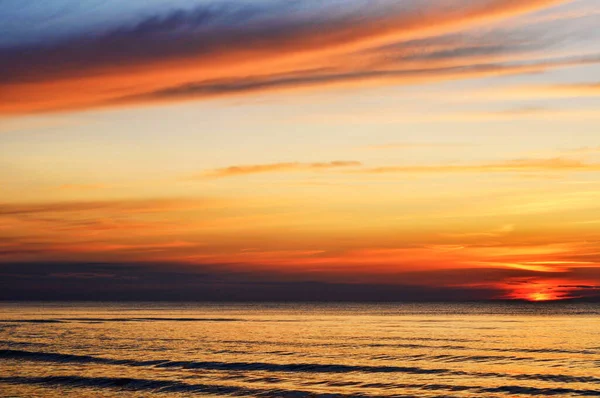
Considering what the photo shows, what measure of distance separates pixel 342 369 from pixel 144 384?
16.3 m

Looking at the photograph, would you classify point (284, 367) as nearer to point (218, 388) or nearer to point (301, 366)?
point (301, 366)

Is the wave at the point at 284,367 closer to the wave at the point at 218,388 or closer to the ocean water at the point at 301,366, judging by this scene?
the ocean water at the point at 301,366

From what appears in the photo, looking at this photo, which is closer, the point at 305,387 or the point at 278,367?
the point at 305,387

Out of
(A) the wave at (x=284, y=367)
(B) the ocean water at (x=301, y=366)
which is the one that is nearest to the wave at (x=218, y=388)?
(B) the ocean water at (x=301, y=366)

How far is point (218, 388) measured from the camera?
49781 millimetres

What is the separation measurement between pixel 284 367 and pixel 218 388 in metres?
11.6

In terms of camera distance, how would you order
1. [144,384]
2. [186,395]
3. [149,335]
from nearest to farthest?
1. [186,395]
2. [144,384]
3. [149,335]

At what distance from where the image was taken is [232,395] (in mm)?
47094

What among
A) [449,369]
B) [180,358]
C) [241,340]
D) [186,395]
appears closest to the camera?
[186,395]

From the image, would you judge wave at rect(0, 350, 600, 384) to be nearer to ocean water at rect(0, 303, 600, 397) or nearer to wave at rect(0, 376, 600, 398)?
ocean water at rect(0, 303, 600, 397)

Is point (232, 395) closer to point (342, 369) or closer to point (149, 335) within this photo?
point (342, 369)

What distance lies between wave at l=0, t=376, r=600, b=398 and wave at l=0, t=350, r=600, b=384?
15.5 feet

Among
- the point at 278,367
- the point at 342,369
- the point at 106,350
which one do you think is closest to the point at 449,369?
the point at 342,369

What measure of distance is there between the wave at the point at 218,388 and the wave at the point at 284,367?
4.73 m
